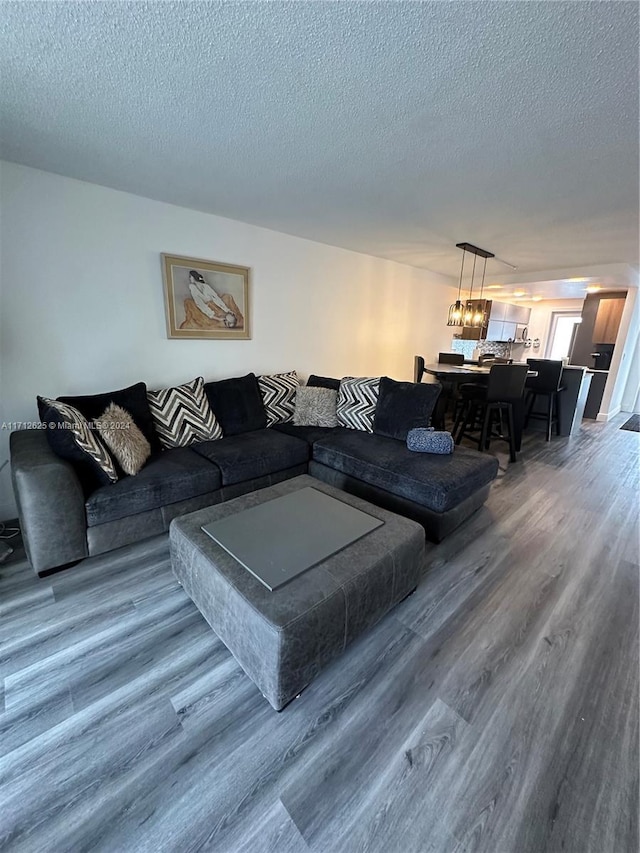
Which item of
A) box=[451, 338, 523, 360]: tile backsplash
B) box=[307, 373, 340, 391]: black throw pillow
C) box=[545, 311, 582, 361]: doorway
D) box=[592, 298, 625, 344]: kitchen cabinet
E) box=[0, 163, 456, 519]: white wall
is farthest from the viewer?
box=[545, 311, 582, 361]: doorway

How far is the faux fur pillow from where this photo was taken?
2.18m

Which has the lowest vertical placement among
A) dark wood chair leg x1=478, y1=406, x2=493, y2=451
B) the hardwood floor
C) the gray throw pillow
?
the hardwood floor

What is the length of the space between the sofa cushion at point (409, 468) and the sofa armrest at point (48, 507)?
67.9 inches

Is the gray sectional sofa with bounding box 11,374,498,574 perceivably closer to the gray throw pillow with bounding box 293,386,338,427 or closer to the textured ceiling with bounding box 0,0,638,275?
the gray throw pillow with bounding box 293,386,338,427

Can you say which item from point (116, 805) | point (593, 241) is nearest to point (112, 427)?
point (116, 805)

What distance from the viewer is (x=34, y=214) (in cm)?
226

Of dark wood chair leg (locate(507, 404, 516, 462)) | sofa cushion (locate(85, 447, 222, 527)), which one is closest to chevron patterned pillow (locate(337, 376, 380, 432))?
sofa cushion (locate(85, 447, 222, 527))

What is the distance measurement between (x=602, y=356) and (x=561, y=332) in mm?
3145

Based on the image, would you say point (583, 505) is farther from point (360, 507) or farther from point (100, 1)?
point (100, 1)

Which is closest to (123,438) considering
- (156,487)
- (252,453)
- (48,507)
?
(156,487)

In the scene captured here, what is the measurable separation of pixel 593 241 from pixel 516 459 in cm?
230

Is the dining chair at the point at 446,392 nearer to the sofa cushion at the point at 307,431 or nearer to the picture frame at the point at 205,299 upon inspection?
the sofa cushion at the point at 307,431

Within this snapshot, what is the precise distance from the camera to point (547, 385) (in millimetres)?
4656

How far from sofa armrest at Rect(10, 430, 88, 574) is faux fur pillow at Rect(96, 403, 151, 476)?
0.29 meters
